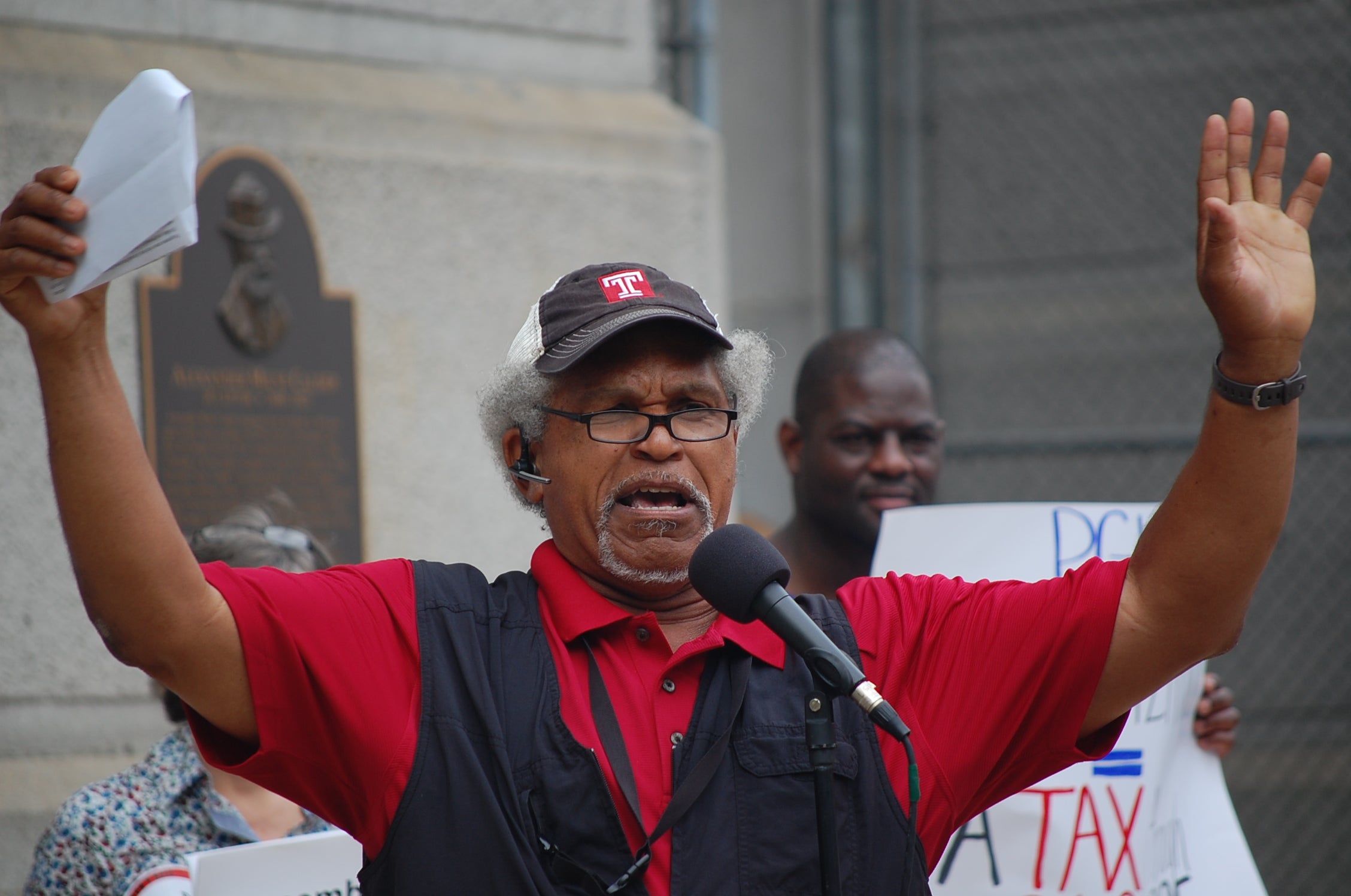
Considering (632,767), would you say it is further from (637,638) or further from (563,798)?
(637,638)

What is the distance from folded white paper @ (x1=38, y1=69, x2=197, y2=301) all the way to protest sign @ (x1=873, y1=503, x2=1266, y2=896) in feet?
7.31

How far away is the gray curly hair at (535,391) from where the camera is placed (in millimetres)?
2520

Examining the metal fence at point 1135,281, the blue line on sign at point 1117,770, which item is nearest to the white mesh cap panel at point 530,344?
the blue line on sign at point 1117,770

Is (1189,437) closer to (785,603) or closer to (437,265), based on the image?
(437,265)

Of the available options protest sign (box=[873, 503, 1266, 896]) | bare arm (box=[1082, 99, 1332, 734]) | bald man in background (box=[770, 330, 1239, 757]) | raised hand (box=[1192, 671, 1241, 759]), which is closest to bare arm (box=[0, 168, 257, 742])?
bare arm (box=[1082, 99, 1332, 734])

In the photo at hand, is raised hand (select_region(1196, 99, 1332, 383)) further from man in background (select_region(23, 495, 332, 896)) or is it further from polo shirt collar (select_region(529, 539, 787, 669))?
man in background (select_region(23, 495, 332, 896))

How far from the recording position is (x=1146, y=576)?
226 cm

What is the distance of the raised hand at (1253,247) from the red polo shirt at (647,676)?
0.42 metres

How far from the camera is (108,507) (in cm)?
191

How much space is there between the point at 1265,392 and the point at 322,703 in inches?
54.6

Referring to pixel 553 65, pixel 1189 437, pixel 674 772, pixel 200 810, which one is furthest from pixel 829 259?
pixel 674 772

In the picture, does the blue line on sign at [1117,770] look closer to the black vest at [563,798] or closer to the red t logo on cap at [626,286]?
the black vest at [563,798]

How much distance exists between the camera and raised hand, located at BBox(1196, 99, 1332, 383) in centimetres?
209

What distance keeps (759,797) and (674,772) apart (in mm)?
124
